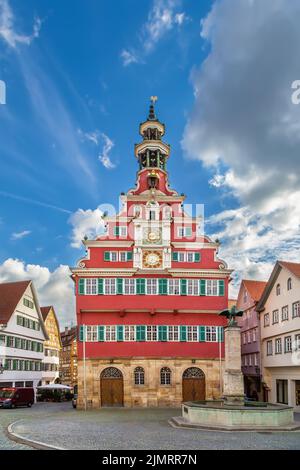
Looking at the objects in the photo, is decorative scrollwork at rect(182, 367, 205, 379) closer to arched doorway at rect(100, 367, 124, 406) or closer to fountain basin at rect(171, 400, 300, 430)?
arched doorway at rect(100, 367, 124, 406)

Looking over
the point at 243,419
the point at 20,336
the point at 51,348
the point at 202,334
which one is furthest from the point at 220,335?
the point at 51,348

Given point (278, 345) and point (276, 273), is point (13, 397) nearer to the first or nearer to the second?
point (278, 345)

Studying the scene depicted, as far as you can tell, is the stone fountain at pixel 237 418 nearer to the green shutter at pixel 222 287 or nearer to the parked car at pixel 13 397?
the green shutter at pixel 222 287

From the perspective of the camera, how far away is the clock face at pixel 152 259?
43250mm

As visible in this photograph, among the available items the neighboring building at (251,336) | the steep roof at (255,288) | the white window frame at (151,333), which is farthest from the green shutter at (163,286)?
the steep roof at (255,288)

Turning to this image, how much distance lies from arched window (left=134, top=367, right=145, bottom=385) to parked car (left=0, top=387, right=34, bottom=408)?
9.08 metres

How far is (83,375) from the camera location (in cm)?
4141

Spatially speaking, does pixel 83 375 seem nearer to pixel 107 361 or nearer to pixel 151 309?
pixel 107 361

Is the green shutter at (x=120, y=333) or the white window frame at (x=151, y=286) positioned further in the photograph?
the white window frame at (x=151, y=286)

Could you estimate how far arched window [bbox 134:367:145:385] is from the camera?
41.7 metres

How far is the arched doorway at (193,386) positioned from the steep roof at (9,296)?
17.1 m

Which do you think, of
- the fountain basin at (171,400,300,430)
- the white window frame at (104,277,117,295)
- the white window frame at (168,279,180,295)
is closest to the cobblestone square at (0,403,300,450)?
the fountain basin at (171,400,300,430)

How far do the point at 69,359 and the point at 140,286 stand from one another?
253 ft
